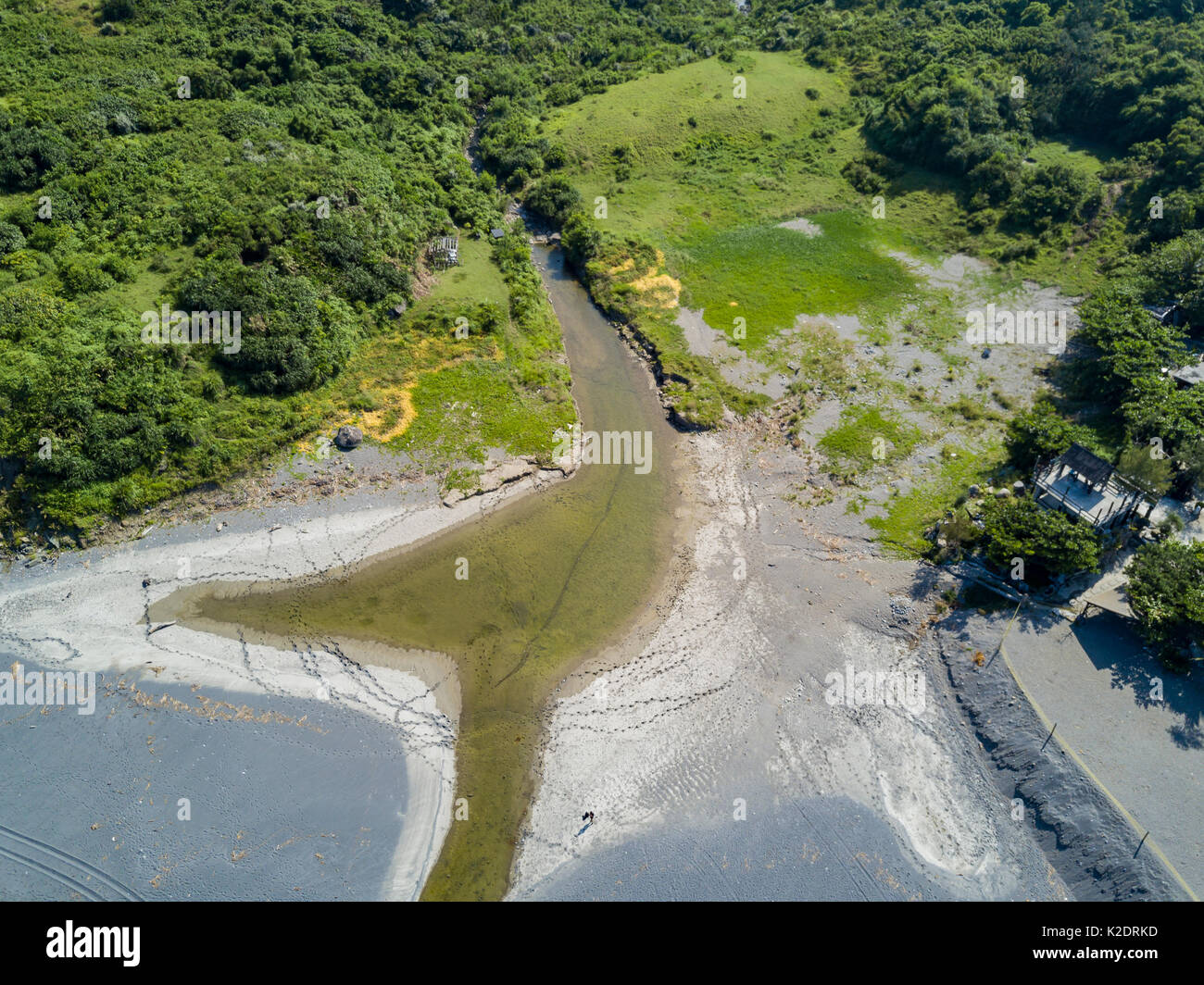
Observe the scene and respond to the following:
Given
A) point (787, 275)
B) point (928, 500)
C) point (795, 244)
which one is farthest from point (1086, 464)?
point (795, 244)

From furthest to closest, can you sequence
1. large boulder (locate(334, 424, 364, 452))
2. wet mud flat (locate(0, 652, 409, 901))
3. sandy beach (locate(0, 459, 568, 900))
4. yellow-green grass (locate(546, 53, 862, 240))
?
yellow-green grass (locate(546, 53, 862, 240)), large boulder (locate(334, 424, 364, 452)), sandy beach (locate(0, 459, 568, 900)), wet mud flat (locate(0, 652, 409, 901))

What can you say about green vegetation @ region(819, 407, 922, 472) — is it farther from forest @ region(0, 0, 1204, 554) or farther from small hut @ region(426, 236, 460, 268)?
small hut @ region(426, 236, 460, 268)

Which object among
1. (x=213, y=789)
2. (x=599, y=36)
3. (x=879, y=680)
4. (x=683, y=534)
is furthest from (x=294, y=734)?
(x=599, y=36)

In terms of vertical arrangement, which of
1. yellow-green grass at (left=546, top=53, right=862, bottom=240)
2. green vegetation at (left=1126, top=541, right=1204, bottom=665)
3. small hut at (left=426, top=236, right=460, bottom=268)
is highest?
yellow-green grass at (left=546, top=53, right=862, bottom=240)

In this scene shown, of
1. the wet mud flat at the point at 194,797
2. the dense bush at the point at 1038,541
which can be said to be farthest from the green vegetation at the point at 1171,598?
the wet mud flat at the point at 194,797

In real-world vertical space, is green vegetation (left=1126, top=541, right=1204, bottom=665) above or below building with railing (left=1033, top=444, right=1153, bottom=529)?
below

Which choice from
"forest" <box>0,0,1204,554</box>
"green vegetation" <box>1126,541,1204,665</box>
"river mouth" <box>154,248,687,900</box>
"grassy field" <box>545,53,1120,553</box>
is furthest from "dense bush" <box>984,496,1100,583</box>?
"river mouth" <box>154,248,687,900</box>
